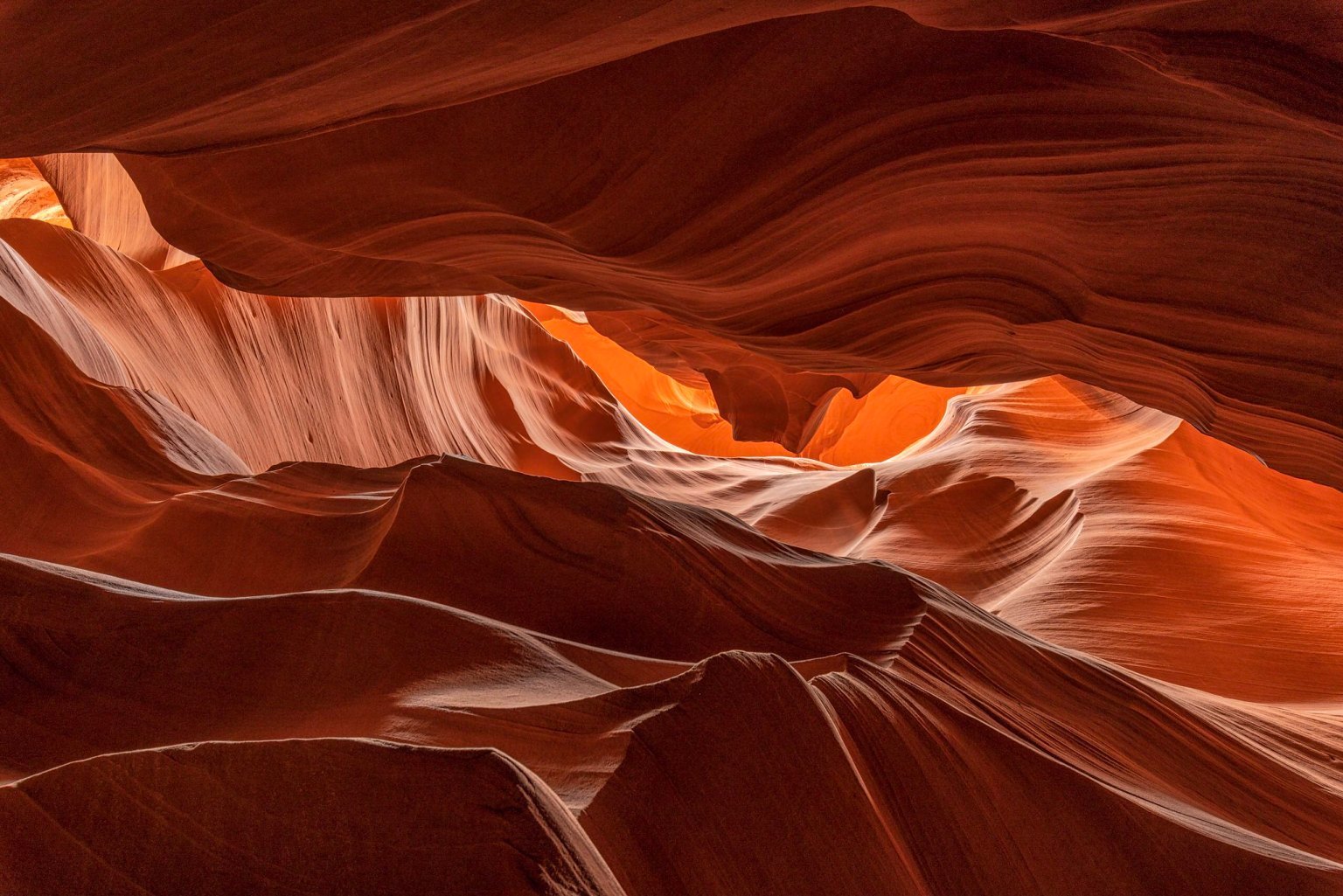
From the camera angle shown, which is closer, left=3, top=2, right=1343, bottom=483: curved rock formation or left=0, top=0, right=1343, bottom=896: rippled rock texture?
left=0, top=0, right=1343, bottom=896: rippled rock texture

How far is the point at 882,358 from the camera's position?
3.14 metres

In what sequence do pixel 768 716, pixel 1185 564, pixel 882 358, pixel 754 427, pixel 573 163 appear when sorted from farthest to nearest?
1. pixel 754 427
2. pixel 1185 564
3. pixel 882 358
4. pixel 573 163
5. pixel 768 716

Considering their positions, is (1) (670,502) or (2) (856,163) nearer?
(2) (856,163)

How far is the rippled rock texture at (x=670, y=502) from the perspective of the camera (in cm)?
133

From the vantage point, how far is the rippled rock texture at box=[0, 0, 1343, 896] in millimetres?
1327

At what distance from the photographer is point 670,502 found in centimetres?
268

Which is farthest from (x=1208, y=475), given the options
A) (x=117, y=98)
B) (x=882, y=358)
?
(x=117, y=98)

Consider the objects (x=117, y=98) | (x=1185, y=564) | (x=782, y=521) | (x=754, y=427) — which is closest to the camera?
(x=117, y=98)

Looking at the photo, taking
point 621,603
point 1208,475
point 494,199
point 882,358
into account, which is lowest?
point 621,603

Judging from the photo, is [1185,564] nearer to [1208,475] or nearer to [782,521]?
[1208,475]

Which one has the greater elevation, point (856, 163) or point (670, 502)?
point (856, 163)

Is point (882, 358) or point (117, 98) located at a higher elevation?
point (882, 358)

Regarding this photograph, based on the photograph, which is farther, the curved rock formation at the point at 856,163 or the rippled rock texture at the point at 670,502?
the curved rock formation at the point at 856,163

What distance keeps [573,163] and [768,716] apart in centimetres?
154
